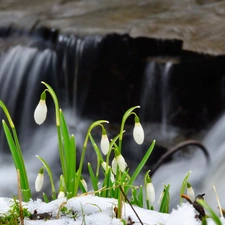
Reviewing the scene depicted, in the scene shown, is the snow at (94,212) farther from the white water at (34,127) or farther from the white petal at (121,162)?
the white water at (34,127)

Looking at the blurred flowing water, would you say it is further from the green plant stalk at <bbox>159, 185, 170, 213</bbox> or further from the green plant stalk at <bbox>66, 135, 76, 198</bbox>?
the green plant stalk at <bbox>66, 135, 76, 198</bbox>

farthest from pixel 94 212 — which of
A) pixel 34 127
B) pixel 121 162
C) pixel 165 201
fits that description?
pixel 34 127

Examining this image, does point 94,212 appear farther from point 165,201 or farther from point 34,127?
point 34,127

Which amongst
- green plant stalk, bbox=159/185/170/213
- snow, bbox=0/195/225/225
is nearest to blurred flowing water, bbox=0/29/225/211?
green plant stalk, bbox=159/185/170/213

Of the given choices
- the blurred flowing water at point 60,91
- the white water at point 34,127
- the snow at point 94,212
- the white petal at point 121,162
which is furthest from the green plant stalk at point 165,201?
the blurred flowing water at point 60,91

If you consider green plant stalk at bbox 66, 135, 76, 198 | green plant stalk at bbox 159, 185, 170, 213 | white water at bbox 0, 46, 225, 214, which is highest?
green plant stalk at bbox 66, 135, 76, 198

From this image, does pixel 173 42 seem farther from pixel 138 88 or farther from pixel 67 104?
pixel 67 104
